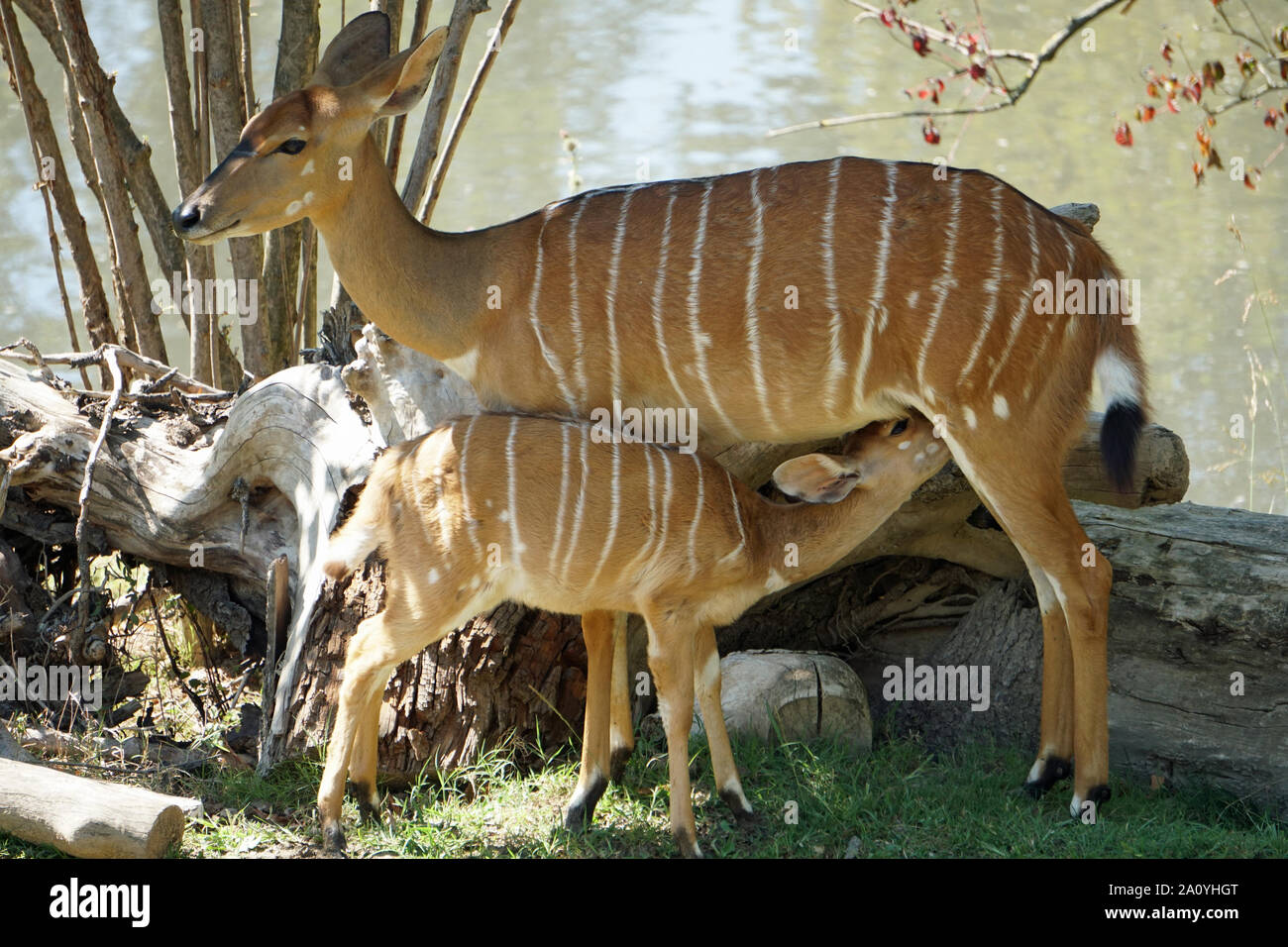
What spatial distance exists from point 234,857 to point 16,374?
2.14 m

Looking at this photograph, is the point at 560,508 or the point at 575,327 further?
the point at 575,327

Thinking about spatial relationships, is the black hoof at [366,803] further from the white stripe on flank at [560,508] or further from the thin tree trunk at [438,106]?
the thin tree trunk at [438,106]

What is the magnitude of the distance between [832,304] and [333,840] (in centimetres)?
180

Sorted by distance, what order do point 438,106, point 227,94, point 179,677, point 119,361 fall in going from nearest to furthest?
point 179,677, point 119,361, point 438,106, point 227,94

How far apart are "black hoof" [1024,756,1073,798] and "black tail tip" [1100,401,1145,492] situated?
33.1 inches

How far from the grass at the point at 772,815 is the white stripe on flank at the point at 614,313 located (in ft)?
3.64

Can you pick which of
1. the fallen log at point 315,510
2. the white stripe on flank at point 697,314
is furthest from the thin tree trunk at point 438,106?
the white stripe on flank at point 697,314

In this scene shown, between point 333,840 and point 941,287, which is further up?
point 941,287

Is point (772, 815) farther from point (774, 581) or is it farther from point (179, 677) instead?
point (179, 677)

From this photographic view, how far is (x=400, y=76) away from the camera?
3789 mm

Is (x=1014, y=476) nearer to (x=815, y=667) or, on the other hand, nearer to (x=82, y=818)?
(x=815, y=667)

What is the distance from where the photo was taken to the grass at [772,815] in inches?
145

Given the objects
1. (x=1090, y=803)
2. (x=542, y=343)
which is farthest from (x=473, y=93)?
(x=1090, y=803)

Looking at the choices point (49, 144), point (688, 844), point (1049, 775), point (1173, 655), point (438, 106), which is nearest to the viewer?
point (688, 844)
